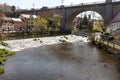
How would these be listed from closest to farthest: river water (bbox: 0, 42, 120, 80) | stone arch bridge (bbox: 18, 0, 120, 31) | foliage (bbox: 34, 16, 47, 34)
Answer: river water (bbox: 0, 42, 120, 80), stone arch bridge (bbox: 18, 0, 120, 31), foliage (bbox: 34, 16, 47, 34)

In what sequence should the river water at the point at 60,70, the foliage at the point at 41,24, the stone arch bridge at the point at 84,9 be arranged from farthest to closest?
the foliage at the point at 41,24, the stone arch bridge at the point at 84,9, the river water at the point at 60,70

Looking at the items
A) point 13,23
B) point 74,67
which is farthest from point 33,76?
point 13,23

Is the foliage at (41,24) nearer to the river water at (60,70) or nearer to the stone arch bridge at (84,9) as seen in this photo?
the stone arch bridge at (84,9)

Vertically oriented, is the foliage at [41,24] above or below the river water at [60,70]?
above

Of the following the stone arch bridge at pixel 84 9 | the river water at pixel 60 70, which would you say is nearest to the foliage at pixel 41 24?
the stone arch bridge at pixel 84 9

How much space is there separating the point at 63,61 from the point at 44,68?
5.35 metres

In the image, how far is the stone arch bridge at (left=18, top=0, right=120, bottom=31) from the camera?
2906 inches

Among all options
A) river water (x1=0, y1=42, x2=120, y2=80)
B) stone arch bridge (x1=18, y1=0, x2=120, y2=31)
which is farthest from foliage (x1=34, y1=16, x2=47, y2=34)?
river water (x1=0, y1=42, x2=120, y2=80)

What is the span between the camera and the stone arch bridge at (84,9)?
7382 centimetres

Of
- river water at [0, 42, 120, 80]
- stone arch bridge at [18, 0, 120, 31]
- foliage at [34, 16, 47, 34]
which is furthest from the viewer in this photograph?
foliage at [34, 16, 47, 34]

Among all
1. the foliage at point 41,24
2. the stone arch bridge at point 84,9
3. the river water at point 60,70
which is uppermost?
the stone arch bridge at point 84,9

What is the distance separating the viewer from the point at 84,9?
280 feet

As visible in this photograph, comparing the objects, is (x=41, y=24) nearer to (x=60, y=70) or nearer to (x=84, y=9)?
(x=84, y=9)

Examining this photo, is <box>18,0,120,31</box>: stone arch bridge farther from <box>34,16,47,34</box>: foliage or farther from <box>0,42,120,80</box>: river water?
<box>0,42,120,80</box>: river water
